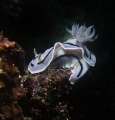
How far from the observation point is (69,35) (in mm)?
5699

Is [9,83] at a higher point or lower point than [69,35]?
lower

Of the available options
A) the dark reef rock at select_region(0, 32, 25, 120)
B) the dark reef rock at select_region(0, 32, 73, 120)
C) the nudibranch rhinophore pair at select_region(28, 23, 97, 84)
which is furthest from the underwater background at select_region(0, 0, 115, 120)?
the dark reef rock at select_region(0, 32, 25, 120)

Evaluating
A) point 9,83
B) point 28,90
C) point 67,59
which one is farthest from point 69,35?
point 9,83

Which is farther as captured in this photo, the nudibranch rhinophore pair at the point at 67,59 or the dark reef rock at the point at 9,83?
the nudibranch rhinophore pair at the point at 67,59

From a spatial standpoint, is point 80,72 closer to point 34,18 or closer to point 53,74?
point 53,74

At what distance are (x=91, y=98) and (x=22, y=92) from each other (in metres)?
4.08

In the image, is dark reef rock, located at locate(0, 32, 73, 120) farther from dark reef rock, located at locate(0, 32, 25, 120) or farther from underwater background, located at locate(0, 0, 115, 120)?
underwater background, located at locate(0, 0, 115, 120)

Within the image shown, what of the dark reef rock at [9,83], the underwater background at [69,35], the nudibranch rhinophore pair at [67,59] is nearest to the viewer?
the dark reef rock at [9,83]

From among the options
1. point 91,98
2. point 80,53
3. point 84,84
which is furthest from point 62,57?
point 91,98

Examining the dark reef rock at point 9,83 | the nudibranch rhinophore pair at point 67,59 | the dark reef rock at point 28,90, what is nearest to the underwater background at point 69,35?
the nudibranch rhinophore pair at point 67,59

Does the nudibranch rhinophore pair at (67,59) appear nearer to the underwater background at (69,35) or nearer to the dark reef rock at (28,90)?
the dark reef rock at (28,90)

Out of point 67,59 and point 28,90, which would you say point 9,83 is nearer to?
point 28,90

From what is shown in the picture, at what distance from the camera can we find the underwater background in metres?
4.73

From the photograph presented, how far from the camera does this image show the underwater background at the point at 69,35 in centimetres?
473
